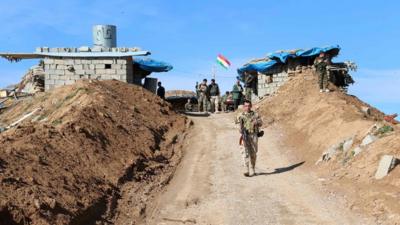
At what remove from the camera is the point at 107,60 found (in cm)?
2452

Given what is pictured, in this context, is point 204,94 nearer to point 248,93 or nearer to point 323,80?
point 248,93

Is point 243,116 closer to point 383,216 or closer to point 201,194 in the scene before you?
point 201,194

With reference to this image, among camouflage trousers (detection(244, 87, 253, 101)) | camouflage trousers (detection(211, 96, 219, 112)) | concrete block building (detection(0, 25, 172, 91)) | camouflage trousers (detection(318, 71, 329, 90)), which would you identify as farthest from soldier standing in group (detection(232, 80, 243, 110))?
camouflage trousers (detection(318, 71, 329, 90))

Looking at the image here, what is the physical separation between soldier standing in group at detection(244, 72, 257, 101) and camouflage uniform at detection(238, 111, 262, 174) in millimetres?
15218

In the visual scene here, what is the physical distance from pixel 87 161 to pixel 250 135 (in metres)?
3.99

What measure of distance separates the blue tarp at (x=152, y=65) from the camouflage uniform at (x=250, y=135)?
45.2 ft

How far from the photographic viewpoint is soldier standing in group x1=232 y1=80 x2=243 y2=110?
2836 centimetres

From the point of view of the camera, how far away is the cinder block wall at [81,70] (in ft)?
80.3

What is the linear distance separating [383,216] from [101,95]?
11905mm

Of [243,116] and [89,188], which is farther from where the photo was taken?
[243,116]

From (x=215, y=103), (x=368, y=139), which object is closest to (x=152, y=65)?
(x=215, y=103)

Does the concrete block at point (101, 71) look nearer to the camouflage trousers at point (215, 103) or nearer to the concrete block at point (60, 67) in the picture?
the concrete block at point (60, 67)

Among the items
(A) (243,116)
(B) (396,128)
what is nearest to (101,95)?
(A) (243,116)

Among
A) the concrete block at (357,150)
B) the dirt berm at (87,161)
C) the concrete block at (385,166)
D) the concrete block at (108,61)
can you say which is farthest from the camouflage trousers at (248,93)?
the concrete block at (385,166)
